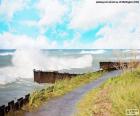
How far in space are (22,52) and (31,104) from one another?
74.7 meters

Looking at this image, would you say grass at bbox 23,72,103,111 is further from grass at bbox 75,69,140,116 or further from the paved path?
grass at bbox 75,69,140,116

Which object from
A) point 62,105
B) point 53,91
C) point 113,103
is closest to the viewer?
point 113,103

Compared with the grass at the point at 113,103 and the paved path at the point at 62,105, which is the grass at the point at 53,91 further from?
the grass at the point at 113,103

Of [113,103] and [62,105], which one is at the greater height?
[113,103]

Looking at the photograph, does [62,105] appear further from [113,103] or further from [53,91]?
[53,91]

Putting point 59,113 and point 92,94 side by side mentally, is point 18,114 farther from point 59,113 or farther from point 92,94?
point 92,94

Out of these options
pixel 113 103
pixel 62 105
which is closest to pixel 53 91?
pixel 62 105

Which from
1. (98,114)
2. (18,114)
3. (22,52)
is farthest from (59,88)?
(22,52)

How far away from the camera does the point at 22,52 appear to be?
9062 cm

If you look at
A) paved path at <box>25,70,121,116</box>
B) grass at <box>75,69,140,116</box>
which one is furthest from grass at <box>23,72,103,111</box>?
grass at <box>75,69,140,116</box>

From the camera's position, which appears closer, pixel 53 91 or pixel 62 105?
pixel 62 105

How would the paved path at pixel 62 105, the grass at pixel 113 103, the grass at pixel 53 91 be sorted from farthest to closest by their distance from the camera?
the grass at pixel 53 91
the paved path at pixel 62 105
the grass at pixel 113 103

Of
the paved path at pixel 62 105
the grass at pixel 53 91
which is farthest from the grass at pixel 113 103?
the grass at pixel 53 91

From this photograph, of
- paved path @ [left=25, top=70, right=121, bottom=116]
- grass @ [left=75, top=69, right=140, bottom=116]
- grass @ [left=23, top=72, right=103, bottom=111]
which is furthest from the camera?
grass @ [left=23, top=72, right=103, bottom=111]
